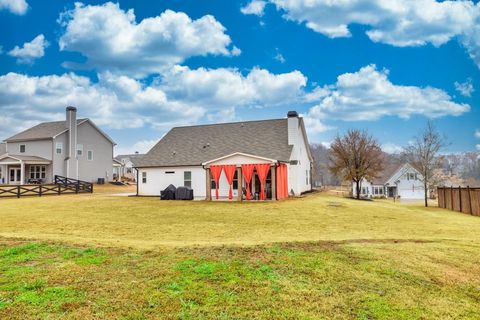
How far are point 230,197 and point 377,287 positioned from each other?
2057cm

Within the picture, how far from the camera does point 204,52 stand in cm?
2852

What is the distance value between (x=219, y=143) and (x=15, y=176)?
29424 mm

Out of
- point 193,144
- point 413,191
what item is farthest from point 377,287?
point 413,191

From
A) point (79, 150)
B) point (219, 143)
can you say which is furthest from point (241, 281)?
point (79, 150)

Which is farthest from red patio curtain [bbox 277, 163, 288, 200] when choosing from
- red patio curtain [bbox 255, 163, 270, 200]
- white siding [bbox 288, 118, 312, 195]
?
white siding [bbox 288, 118, 312, 195]

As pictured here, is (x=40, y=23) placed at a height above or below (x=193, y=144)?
above

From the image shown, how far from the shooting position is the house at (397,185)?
188 ft

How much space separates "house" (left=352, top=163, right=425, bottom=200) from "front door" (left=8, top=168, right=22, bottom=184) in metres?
49.8

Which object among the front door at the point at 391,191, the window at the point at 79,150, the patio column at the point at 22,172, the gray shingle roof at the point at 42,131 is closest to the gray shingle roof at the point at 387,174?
the front door at the point at 391,191

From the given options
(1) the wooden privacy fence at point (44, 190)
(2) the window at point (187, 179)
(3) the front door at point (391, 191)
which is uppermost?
(2) the window at point (187, 179)

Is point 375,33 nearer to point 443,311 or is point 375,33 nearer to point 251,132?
point 251,132

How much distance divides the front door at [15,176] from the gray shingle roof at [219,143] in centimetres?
2223

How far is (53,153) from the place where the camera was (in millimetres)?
41594

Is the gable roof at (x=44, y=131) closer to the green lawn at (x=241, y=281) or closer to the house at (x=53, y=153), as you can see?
the house at (x=53, y=153)
